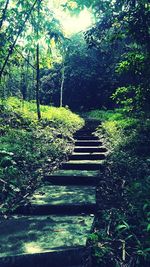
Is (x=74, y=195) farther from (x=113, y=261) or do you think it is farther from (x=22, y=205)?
(x=113, y=261)

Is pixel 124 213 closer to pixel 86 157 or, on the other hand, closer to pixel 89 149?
pixel 86 157

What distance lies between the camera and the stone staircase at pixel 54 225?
3279 millimetres

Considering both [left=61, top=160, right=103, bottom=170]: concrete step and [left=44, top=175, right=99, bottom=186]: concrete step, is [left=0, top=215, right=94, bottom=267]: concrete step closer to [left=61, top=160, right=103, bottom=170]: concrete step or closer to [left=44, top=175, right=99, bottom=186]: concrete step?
[left=44, top=175, right=99, bottom=186]: concrete step

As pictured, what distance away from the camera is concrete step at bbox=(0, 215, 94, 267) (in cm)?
323

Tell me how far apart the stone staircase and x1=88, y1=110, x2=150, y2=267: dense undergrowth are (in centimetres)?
20

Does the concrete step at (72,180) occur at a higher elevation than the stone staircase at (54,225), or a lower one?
higher

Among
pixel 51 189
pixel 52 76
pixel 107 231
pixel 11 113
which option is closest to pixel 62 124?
pixel 11 113

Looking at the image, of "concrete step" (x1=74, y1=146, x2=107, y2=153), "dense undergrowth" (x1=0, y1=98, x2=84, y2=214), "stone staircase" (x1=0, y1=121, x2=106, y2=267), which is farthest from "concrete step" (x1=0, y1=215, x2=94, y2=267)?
"concrete step" (x1=74, y1=146, x2=107, y2=153)

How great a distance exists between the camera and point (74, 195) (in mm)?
5211

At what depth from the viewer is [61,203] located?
185 inches

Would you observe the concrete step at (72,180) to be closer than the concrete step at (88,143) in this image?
Yes

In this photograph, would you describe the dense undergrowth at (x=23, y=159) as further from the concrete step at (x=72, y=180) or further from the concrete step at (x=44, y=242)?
the concrete step at (x=44, y=242)

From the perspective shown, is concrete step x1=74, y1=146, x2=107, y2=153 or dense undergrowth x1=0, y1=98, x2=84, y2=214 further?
concrete step x1=74, y1=146, x2=107, y2=153

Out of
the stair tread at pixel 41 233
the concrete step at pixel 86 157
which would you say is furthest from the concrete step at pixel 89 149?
the stair tread at pixel 41 233
